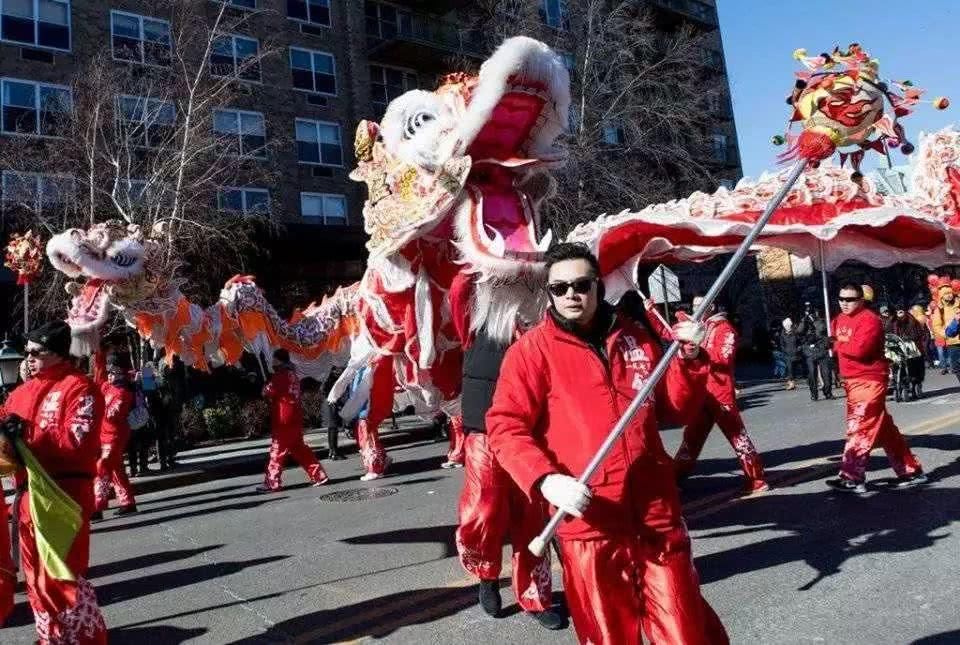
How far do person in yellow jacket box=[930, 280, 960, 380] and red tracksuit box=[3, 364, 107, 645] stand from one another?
12.9 m

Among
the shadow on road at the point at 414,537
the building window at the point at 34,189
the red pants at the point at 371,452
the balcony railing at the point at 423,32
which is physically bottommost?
the shadow on road at the point at 414,537

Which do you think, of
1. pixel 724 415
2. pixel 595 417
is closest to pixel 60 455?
pixel 595 417

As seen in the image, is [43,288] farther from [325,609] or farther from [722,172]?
[722,172]

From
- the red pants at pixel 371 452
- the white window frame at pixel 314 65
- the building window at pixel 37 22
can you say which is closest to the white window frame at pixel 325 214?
the white window frame at pixel 314 65

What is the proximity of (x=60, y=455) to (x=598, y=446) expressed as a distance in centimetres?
266

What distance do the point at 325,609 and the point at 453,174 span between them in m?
2.46

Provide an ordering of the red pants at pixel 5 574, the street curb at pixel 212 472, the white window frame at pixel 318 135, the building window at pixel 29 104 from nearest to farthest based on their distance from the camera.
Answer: the red pants at pixel 5 574 < the street curb at pixel 212 472 < the building window at pixel 29 104 < the white window frame at pixel 318 135

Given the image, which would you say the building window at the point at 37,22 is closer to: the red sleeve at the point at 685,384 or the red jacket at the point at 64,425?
the red jacket at the point at 64,425

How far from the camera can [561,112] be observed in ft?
12.5

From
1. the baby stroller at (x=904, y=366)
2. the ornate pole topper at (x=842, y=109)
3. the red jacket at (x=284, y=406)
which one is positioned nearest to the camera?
the ornate pole topper at (x=842, y=109)

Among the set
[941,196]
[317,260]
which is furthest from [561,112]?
[317,260]

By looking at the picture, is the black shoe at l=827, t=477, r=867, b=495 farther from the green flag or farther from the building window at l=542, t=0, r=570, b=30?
the building window at l=542, t=0, r=570, b=30

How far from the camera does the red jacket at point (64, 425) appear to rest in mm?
3641

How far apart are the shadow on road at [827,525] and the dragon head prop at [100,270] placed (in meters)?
4.12
